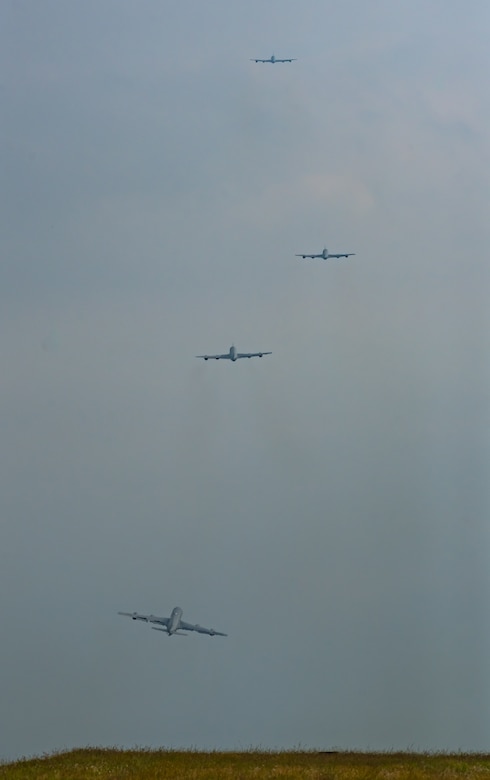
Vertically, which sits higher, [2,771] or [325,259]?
[325,259]

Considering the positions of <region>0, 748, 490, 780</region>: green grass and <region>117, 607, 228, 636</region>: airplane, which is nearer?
<region>0, 748, 490, 780</region>: green grass

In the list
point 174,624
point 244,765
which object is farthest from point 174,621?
point 244,765

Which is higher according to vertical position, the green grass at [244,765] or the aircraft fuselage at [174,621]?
the aircraft fuselage at [174,621]

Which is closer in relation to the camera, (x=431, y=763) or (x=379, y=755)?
(x=431, y=763)

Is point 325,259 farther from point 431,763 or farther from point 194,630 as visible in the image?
point 431,763

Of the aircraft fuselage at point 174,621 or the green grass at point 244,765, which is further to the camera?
the aircraft fuselage at point 174,621

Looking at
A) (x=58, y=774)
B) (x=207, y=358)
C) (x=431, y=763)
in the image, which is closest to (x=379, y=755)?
(x=431, y=763)

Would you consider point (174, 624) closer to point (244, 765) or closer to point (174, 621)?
point (174, 621)

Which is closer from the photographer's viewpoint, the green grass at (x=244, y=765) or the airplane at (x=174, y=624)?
the green grass at (x=244, y=765)
